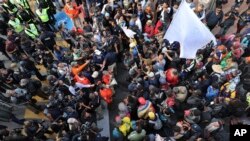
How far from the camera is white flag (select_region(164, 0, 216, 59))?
9925 mm

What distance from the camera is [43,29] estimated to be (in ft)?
39.2

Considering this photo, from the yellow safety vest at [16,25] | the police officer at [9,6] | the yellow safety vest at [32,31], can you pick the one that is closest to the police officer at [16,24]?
the yellow safety vest at [16,25]

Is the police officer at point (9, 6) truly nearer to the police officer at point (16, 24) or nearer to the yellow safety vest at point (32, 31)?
the police officer at point (16, 24)

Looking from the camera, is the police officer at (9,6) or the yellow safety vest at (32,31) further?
the police officer at (9,6)

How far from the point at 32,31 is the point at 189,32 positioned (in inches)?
205

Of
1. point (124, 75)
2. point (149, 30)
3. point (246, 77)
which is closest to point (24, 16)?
point (124, 75)

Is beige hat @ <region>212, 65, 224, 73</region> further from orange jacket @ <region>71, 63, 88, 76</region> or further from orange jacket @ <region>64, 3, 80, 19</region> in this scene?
orange jacket @ <region>64, 3, 80, 19</region>

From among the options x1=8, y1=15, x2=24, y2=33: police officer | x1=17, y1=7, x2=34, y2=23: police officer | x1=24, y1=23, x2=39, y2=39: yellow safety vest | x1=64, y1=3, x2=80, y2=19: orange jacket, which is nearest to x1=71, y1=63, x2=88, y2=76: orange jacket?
x1=24, y1=23, x2=39, y2=39: yellow safety vest

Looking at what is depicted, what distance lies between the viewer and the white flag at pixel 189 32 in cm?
993

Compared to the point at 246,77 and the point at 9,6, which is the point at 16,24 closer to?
the point at 9,6

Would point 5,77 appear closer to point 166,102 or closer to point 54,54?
point 54,54

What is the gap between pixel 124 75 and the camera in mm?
11656

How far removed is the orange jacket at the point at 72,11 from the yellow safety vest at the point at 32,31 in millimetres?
1397

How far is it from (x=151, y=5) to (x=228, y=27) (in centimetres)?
273
